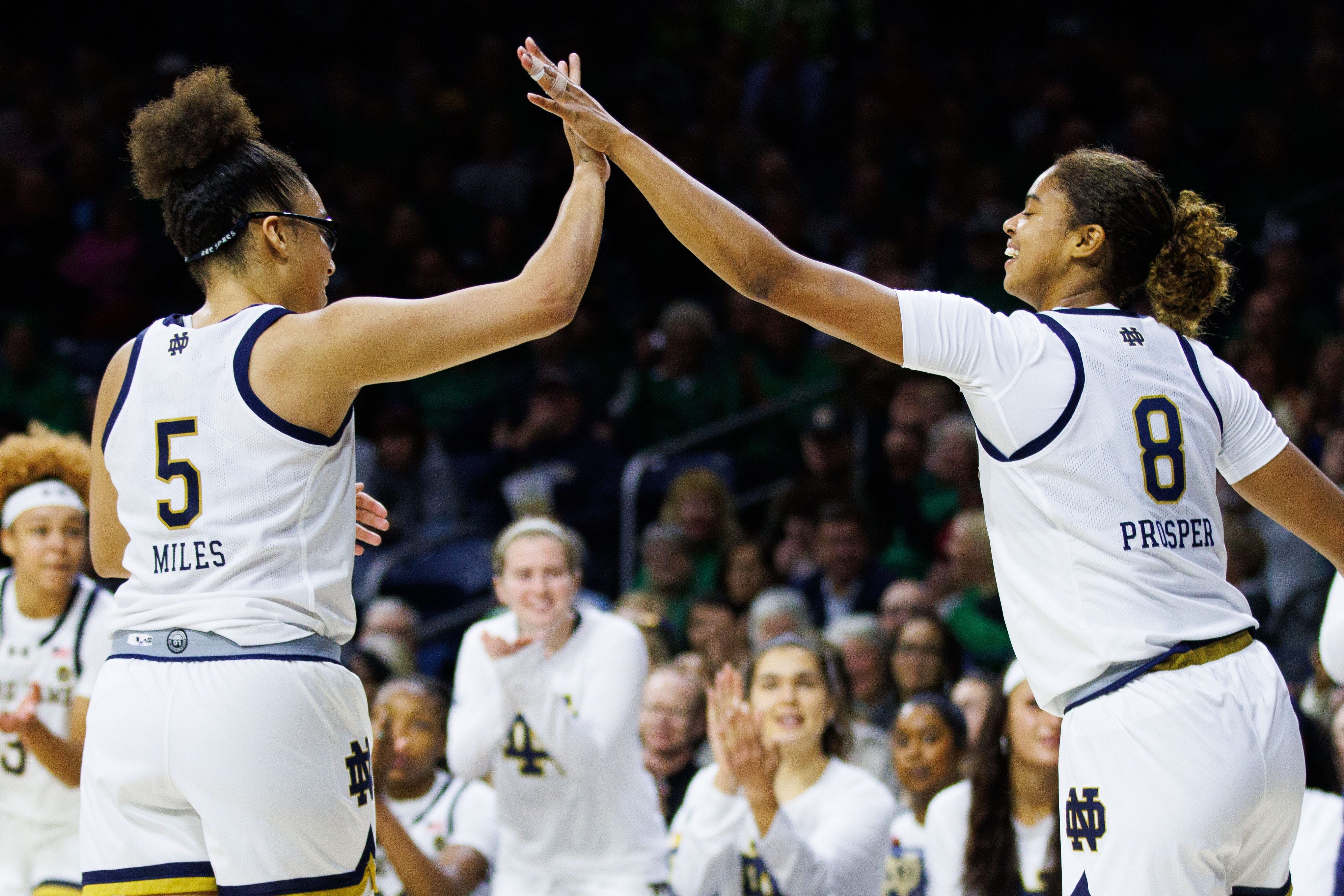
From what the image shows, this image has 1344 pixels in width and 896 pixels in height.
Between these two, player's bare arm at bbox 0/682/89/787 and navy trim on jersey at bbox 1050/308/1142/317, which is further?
player's bare arm at bbox 0/682/89/787

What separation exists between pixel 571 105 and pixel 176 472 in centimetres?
113

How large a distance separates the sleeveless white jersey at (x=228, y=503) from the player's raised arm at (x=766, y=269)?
0.80 m

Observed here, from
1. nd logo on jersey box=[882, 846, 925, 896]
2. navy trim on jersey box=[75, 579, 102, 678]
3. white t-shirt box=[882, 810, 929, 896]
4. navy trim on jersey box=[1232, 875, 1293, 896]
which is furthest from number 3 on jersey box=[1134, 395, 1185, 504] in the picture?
navy trim on jersey box=[75, 579, 102, 678]

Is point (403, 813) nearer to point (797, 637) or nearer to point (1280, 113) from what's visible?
point (797, 637)

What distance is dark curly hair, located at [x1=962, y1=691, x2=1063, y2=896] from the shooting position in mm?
4773

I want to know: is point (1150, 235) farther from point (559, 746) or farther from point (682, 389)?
point (682, 389)

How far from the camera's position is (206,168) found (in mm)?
3107

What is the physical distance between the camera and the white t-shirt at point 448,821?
5.75 m

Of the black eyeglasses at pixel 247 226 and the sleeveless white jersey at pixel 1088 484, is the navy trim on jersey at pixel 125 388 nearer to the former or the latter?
the black eyeglasses at pixel 247 226

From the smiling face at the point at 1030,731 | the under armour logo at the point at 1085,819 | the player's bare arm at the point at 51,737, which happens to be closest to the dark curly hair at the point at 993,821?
the smiling face at the point at 1030,731

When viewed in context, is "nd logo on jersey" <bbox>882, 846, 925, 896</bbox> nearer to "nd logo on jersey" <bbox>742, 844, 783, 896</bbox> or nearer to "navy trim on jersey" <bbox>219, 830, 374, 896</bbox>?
"nd logo on jersey" <bbox>742, 844, 783, 896</bbox>

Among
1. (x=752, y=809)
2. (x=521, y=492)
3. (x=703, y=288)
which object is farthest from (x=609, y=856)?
(x=703, y=288)

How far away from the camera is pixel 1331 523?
128 inches

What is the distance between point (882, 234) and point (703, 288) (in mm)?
1280
